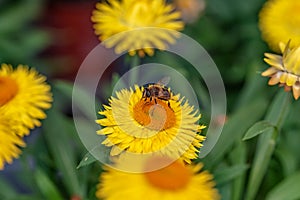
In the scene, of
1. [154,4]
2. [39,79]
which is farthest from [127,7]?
[39,79]

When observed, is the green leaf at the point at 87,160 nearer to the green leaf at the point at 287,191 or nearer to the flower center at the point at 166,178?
the flower center at the point at 166,178

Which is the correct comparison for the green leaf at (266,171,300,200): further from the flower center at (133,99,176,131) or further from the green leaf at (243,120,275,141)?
the flower center at (133,99,176,131)

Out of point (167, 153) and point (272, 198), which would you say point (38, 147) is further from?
point (167, 153)

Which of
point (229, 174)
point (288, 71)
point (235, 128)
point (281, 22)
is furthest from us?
point (281, 22)

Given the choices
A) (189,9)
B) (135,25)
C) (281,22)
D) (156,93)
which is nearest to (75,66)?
(189,9)

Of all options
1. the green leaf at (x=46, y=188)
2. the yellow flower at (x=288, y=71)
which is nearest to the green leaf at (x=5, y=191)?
the green leaf at (x=46, y=188)

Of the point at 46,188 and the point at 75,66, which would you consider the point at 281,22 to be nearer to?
the point at 46,188
